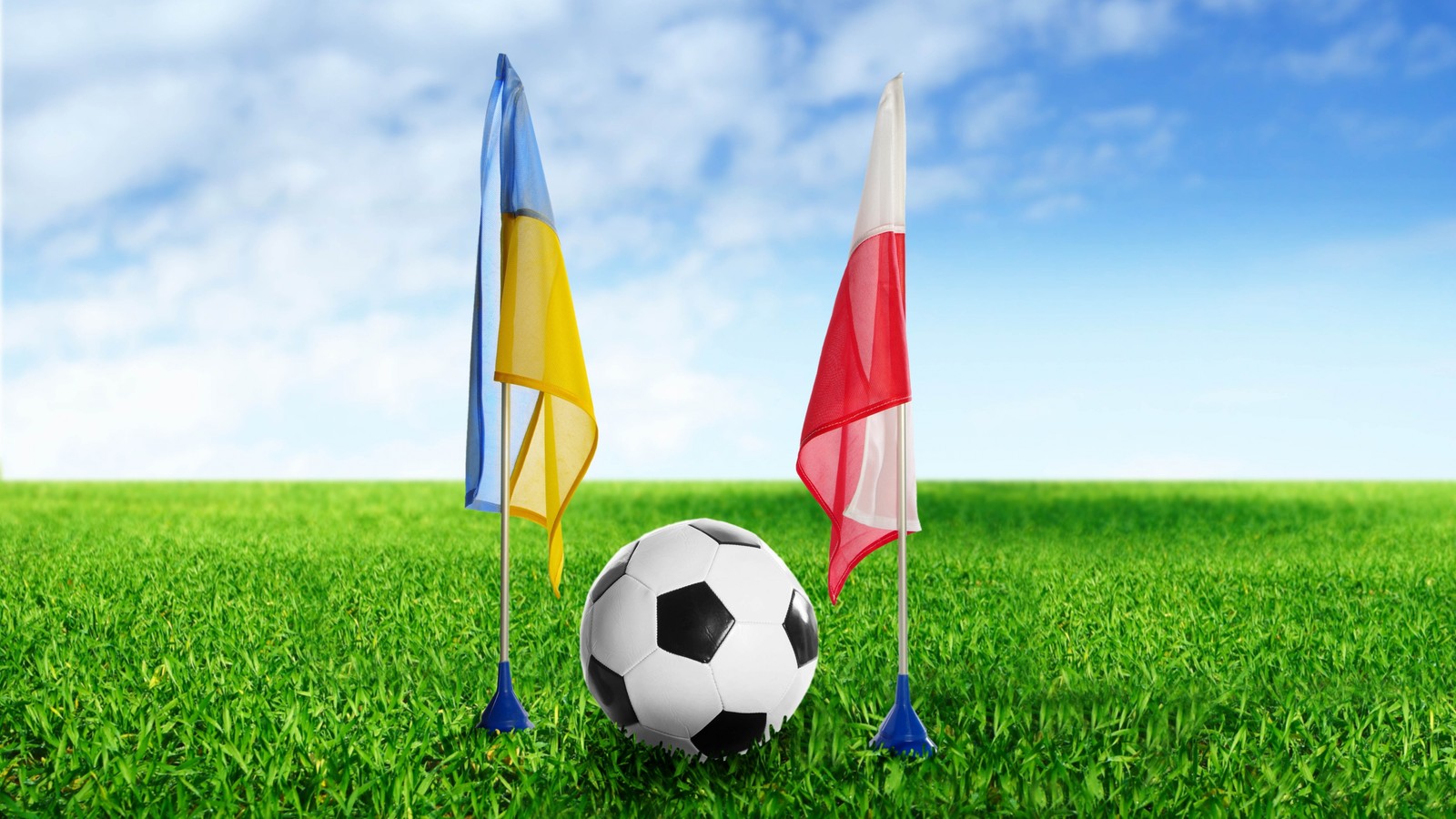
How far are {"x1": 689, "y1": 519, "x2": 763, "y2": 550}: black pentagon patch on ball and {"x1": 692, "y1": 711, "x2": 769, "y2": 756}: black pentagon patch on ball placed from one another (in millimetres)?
664

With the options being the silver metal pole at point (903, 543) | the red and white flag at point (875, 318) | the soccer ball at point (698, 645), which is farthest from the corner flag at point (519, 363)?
the silver metal pole at point (903, 543)

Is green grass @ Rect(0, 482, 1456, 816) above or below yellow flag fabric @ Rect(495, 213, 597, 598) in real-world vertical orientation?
below

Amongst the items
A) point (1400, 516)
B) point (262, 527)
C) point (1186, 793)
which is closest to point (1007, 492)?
point (1400, 516)

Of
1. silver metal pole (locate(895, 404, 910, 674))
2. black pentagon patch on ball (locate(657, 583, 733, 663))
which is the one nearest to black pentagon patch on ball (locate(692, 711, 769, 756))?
black pentagon patch on ball (locate(657, 583, 733, 663))

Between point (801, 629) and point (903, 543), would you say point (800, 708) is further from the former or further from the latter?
point (903, 543)

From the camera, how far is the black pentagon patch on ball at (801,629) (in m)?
3.80

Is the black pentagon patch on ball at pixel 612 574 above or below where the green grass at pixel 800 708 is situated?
above

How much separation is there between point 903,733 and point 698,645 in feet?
2.86

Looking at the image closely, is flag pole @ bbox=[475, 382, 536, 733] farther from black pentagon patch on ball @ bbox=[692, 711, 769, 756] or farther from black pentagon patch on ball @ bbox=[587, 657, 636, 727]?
black pentagon patch on ball @ bbox=[692, 711, 769, 756]

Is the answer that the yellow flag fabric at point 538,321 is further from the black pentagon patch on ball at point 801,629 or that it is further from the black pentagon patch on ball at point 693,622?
the black pentagon patch on ball at point 801,629

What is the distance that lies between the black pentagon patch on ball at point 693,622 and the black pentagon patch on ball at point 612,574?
25cm

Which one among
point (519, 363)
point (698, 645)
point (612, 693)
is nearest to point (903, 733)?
point (698, 645)

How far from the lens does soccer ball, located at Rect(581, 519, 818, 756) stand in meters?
3.63

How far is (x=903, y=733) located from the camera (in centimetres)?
374
